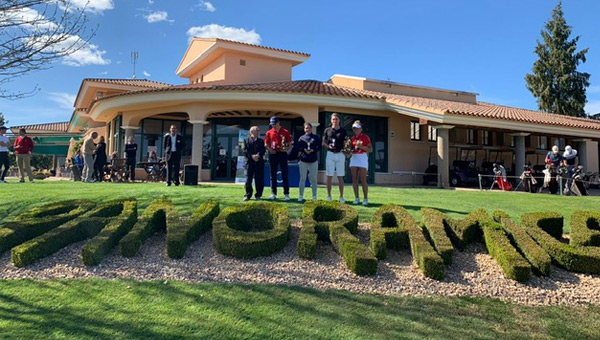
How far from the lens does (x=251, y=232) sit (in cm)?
551

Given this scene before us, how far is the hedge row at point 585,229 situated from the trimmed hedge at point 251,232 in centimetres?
390

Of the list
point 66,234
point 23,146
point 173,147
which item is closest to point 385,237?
point 66,234

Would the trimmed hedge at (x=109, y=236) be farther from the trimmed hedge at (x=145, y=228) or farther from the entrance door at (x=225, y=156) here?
the entrance door at (x=225, y=156)

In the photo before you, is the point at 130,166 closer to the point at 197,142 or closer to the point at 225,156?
the point at 197,142

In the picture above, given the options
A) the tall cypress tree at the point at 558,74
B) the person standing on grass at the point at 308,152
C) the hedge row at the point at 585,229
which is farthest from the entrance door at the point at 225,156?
the tall cypress tree at the point at 558,74

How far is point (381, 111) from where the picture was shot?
17812 millimetres

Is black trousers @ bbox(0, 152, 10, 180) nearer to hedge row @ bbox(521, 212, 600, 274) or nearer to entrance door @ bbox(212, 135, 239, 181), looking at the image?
entrance door @ bbox(212, 135, 239, 181)

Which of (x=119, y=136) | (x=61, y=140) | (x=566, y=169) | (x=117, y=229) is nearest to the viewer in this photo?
(x=117, y=229)

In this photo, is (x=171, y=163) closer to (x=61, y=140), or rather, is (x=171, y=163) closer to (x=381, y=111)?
(x=381, y=111)

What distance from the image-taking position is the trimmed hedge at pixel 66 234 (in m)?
4.61

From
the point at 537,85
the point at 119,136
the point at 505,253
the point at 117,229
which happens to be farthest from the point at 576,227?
the point at 537,85

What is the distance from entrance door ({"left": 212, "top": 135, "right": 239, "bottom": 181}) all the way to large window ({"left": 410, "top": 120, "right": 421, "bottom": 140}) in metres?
8.17

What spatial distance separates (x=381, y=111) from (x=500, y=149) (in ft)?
30.1

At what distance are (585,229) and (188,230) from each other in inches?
214
